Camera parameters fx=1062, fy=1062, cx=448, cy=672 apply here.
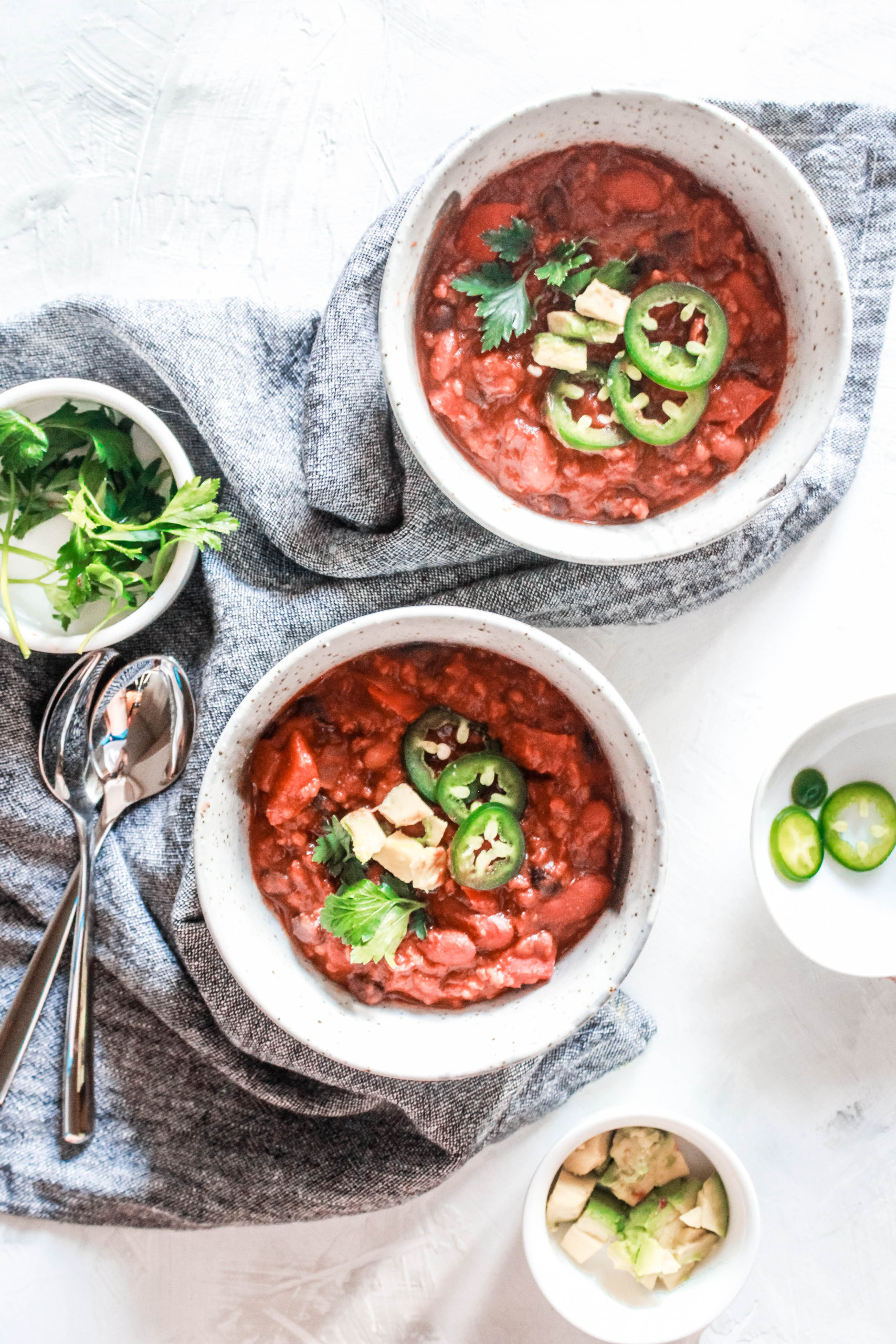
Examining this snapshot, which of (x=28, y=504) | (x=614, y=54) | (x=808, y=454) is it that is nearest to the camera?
(x=808, y=454)

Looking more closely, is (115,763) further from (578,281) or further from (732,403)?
(732,403)

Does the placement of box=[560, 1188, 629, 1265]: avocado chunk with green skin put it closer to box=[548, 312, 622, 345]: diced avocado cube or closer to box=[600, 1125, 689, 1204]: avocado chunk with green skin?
box=[600, 1125, 689, 1204]: avocado chunk with green skin

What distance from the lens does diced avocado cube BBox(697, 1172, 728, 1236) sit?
8.19 ft

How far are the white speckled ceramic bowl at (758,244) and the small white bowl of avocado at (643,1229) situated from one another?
132cm

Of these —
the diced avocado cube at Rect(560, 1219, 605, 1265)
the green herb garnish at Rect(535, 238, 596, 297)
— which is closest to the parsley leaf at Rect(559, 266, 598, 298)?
the green herb garnish at Rect(535, 238, 596, 297)

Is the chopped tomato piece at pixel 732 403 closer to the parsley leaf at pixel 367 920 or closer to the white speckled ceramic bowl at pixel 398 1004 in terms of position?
the white speckled ceramic bowl at pixel 398 1004

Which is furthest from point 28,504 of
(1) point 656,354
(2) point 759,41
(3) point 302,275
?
(2) point 759,41

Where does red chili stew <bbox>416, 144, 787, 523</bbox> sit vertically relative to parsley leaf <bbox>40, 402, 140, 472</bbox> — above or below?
above

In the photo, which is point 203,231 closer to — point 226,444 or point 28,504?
point 226,444

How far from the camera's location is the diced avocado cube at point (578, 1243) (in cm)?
251

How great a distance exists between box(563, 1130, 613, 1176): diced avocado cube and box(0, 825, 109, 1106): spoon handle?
1.28 meters

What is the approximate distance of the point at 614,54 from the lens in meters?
2.53

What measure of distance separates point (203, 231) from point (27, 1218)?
7.99 ft

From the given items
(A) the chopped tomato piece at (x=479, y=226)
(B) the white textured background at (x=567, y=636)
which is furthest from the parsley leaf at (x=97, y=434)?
(A) the chopped tomato piece at (x=479, y=226)
